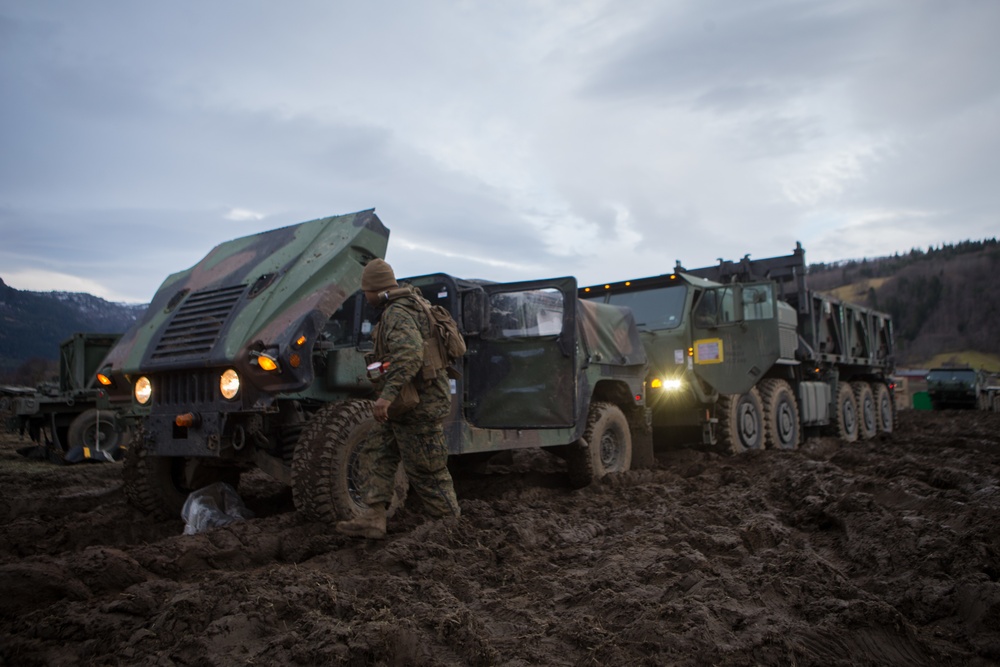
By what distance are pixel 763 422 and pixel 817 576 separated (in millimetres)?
7250

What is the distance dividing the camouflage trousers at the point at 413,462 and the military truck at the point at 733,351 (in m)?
5.22

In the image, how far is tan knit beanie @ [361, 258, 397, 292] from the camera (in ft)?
15.8

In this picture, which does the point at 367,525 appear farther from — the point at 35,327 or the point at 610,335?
the point at 35,327

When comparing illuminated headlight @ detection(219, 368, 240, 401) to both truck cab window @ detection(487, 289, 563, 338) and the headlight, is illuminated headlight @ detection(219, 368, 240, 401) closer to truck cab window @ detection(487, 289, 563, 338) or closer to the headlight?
the headlight

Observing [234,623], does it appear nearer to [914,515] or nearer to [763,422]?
[914,515]

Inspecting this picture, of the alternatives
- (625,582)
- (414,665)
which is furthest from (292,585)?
(625,582)

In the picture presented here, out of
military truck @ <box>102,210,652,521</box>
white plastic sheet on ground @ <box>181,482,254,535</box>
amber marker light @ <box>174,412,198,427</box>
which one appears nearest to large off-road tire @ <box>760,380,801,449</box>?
military truck @ <box>102,210,652,521</box>

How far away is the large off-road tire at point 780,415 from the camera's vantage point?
35.1 feet

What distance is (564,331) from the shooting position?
20.7 feet

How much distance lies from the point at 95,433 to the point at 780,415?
10708 mm

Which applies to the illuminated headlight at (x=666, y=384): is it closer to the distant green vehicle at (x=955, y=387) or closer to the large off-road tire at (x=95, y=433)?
the large off-road tire at (x=95, y=433)

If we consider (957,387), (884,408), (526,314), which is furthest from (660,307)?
(957,387)

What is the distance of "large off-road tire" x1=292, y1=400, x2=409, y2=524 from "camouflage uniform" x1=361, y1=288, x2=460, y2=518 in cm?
16

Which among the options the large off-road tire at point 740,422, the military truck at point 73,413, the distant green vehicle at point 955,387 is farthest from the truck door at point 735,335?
the distant green vehicle at point 955,387
